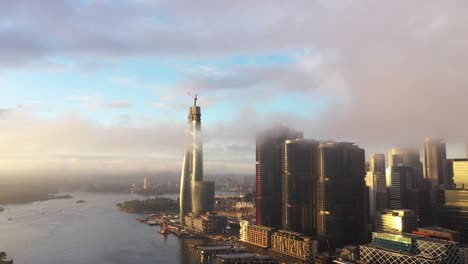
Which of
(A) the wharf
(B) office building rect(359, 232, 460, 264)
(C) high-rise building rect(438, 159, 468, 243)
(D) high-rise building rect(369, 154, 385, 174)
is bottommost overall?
(A) the wharf

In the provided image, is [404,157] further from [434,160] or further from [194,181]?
[194,181]

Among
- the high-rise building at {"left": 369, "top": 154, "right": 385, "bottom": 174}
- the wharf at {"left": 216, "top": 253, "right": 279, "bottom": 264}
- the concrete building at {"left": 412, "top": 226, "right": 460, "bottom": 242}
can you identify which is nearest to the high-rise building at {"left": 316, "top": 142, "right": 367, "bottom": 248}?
the concrete building at {"left": 412, "top": 226, "right": 460, "bottom": 242}

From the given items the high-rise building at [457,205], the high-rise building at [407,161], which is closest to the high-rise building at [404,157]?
the high-rise building at [407,161]

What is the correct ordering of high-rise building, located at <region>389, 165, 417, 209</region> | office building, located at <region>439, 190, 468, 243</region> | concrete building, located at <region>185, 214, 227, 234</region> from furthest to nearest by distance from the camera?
1. high-rise building, located at <region>389, 165, 417, 209</region>
2. concrete building, located at <region>185, 214, 227, 234</region>
3. office building, located at <region>439, 190, 468, 243</region>

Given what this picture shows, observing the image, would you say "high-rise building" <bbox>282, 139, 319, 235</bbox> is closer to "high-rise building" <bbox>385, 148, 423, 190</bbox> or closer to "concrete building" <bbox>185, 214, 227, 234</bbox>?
"concrete building" <bbox>185, 214, 227, 234</bbox>

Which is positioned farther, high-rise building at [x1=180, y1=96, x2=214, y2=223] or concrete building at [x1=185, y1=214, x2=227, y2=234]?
high-rise building at [x1=180, y1=96, x2=214, y2=223]

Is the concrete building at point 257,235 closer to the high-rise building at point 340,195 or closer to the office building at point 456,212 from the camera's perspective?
the high-rise building at point 340,195
